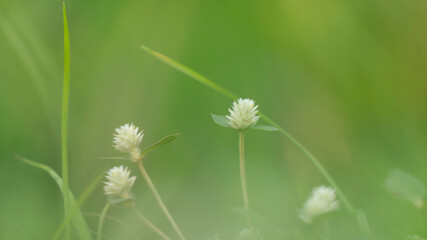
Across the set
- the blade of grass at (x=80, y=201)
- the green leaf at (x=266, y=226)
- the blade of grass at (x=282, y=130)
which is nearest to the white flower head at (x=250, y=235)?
the green leaf at (x=266, y=226)

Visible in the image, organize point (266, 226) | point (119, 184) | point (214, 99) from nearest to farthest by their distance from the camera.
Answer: point (266, 226)
point (119, 184)
point (214, 99)

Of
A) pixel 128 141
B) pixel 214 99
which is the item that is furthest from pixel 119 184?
pixel 214 99

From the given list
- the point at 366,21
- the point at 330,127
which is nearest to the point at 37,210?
the point at 330,127

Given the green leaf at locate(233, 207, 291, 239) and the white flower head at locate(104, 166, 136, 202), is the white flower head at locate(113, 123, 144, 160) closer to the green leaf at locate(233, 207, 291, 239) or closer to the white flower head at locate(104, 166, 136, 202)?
the white flower head at locate(104, 166, 136, 202)

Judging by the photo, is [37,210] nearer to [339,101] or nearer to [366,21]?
[339,101]

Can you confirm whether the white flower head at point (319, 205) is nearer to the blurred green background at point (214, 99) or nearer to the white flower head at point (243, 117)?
the white flower head at point (243, 117)

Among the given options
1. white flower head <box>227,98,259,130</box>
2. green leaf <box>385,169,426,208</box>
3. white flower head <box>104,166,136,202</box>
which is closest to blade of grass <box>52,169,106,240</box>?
white flower head <box>104,166,136,202</box>

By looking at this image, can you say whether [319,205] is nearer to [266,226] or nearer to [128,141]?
[266,226]
